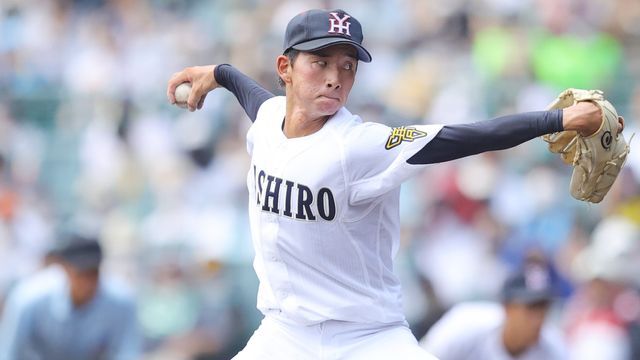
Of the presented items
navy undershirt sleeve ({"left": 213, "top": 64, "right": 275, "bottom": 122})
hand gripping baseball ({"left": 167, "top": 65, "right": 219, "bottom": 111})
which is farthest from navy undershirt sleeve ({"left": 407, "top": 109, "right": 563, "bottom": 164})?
hand gripping baseball ({"left": 167, "top": 65, "right": 219, "bottom": 111})

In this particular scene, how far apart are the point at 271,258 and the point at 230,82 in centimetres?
91

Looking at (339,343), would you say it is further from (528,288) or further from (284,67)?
(528,288)

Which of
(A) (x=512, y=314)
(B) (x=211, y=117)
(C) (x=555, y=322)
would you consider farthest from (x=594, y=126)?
(B) (x=211, y=117)

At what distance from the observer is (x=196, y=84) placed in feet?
16.5

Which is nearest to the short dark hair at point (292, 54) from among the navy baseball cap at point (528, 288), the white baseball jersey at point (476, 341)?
the white baseball jersey at point (476, 341)

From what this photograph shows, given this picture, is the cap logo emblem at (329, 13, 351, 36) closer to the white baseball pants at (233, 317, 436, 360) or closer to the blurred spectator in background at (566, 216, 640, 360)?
the white baseball pants at (233, 317, 436, 360)

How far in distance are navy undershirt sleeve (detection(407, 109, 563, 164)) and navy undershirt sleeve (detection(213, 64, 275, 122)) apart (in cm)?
91

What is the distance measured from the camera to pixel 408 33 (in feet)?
39.6

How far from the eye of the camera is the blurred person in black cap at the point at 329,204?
14.0 ft

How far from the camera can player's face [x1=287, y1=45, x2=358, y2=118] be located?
4.31 meters

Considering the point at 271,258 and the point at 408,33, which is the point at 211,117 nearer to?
the point at 408,33

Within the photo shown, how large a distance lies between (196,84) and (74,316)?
223cm

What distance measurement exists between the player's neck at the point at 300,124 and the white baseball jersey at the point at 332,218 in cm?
3

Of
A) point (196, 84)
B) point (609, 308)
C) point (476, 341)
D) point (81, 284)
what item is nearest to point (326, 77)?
point (196, 84)
